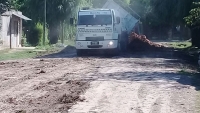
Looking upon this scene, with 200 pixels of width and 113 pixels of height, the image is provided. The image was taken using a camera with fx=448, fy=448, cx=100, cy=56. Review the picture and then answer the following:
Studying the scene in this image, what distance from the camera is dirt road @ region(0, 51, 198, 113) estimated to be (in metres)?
10.6

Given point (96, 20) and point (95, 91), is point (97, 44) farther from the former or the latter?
point (95, 91)

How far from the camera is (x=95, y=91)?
13070mm

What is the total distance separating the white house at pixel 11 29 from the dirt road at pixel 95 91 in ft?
66.5

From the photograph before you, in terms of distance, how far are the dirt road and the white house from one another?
2027 centimetres

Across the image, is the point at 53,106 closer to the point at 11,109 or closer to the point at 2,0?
the point at 11,109

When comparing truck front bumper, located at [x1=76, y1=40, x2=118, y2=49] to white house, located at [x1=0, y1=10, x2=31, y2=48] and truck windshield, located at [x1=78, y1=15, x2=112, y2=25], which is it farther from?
white house, located at [x1=0, y1=10, x2=31, y2=48]

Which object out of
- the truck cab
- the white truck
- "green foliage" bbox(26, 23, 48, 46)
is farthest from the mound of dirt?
"green foliage" bbox(26, 23, 48, 46)

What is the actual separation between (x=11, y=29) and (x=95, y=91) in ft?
98.6

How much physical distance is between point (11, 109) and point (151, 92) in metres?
4.65

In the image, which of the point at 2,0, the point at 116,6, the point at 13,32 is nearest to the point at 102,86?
the point at 2,0

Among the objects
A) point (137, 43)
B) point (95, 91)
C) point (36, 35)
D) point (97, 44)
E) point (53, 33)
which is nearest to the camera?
point (95, 91)

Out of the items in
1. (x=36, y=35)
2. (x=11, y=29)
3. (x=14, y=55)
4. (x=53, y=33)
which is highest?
(x=11, y=29)

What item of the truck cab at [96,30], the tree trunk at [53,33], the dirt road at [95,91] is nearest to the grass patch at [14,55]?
the truck cab at [96,30]

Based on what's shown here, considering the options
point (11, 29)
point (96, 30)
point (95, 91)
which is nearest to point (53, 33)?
point (11, 29)
